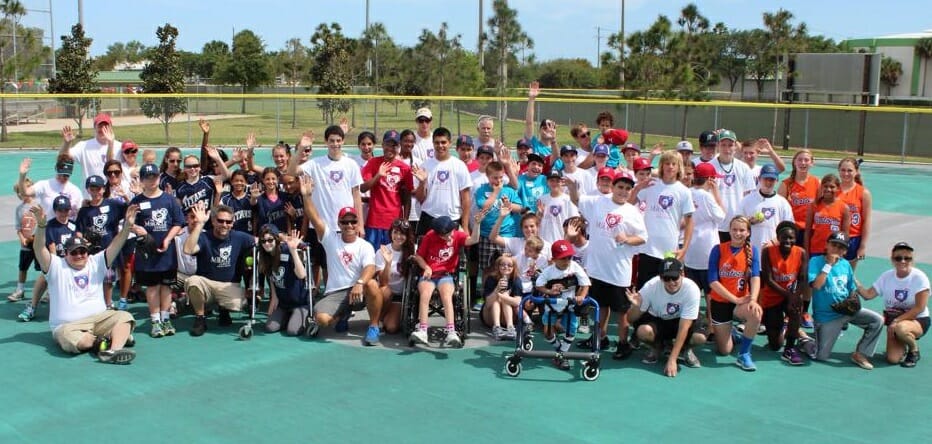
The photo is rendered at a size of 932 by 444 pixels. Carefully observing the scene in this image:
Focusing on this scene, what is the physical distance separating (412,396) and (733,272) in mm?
3034

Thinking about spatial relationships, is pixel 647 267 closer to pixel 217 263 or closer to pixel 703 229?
pixel 703 229

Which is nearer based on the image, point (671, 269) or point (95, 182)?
point (671, 269)

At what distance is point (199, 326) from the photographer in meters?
7.83

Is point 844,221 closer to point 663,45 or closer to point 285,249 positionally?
point 285,249

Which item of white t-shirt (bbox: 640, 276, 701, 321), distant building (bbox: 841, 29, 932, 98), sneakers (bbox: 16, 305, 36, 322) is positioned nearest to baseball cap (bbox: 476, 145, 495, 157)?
white t-shirt (bbox: 640, 276, 701, 321)

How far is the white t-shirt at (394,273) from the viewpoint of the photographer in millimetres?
8031

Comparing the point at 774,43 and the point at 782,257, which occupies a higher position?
the point at 774,43

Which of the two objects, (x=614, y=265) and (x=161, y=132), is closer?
(x=614, y=265)

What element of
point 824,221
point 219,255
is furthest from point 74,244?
point 824,221

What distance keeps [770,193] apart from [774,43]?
29450 mm

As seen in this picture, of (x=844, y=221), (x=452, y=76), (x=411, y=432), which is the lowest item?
(x=411, y=432)

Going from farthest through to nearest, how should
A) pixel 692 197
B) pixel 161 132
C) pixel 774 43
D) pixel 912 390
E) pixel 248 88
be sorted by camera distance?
pixel 248 88
pixel 774 43
pixel 161 132
pixel 692 197
pixel 912 390

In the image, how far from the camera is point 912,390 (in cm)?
648

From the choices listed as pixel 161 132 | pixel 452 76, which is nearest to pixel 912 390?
pixel 161 132
